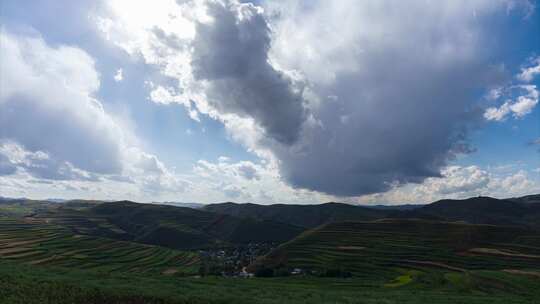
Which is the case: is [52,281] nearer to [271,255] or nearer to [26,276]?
[26,276]

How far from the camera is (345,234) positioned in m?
187

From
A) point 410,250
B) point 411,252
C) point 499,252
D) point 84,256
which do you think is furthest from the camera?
point 84,256

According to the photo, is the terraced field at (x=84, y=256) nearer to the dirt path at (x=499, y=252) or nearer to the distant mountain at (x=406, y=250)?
the distant mountain at (x=406, y=250)

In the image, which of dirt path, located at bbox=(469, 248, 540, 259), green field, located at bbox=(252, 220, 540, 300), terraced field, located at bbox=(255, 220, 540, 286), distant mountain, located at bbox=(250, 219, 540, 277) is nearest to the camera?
green field, located at bbox=(252, 220, 540, 300)

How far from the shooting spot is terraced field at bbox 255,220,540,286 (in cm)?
12862

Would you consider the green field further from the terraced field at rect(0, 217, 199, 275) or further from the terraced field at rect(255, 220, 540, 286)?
the terraced field at rect(0, 217, 199, 275)

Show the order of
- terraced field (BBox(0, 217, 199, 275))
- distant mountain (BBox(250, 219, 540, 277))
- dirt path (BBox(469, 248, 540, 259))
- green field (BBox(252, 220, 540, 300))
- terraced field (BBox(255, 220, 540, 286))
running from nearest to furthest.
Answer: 1. green field (BBox(252, 220, 540, 300))
2. terraced field (BBox(255, 220, 540, 286))
3. distant mountain (BBox(250, 219, 540, 277))
4. dirt path (BBox(469, 248, 540, 259))
5. terraced field (BBox(0, 217, 199, 275))

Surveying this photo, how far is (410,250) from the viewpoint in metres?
154

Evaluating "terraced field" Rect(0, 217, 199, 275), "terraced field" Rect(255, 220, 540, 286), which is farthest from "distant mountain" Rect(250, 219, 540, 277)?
"terraced field" Rect(0, 217, 199, 275)

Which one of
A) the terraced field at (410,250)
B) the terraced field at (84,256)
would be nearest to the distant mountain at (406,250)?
the terraced field at (410,250)

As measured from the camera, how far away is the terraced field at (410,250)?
129 metres

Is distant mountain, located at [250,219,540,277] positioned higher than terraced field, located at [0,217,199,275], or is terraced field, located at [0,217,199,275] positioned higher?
distant mountain, located at [250,219,540,277]

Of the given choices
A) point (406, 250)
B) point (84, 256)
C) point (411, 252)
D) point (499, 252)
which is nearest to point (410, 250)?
point (406, 250)

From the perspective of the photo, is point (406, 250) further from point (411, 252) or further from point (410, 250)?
point (411, 252)
